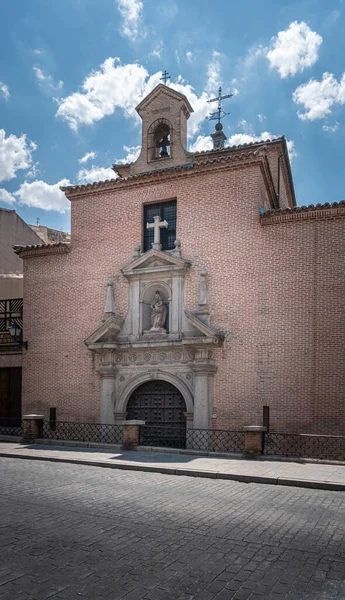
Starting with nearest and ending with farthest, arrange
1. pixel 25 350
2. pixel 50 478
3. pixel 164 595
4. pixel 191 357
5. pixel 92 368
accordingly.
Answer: pixel 164 595, pixel 50 478, pixel 191 357, pixel 92 368, pixel 25 350

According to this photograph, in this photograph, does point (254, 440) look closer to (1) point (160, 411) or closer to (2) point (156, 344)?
(1) point (160, 411)

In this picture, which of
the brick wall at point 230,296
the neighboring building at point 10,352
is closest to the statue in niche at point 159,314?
the brick wall at point 230,296

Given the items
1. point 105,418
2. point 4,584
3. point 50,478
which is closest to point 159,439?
point 105,418

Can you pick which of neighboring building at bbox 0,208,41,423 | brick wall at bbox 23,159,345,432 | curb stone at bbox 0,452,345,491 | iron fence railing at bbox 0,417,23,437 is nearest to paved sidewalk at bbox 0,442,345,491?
curb stone at bbox 0,452,345,491

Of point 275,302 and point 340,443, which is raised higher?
point 275,302

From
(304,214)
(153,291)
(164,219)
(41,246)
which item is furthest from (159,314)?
(41,246)

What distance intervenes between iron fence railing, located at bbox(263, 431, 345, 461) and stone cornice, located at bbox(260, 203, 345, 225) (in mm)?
6336

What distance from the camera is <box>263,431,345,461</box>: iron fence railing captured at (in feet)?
43.6

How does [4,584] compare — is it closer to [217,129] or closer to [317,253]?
[317,253]

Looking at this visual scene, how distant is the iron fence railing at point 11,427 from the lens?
18703mm

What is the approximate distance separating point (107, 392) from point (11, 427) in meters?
4.96

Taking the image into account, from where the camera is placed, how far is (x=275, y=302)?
1480 cm

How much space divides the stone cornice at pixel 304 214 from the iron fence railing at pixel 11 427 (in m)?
11.9

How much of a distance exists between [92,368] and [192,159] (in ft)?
27.5
